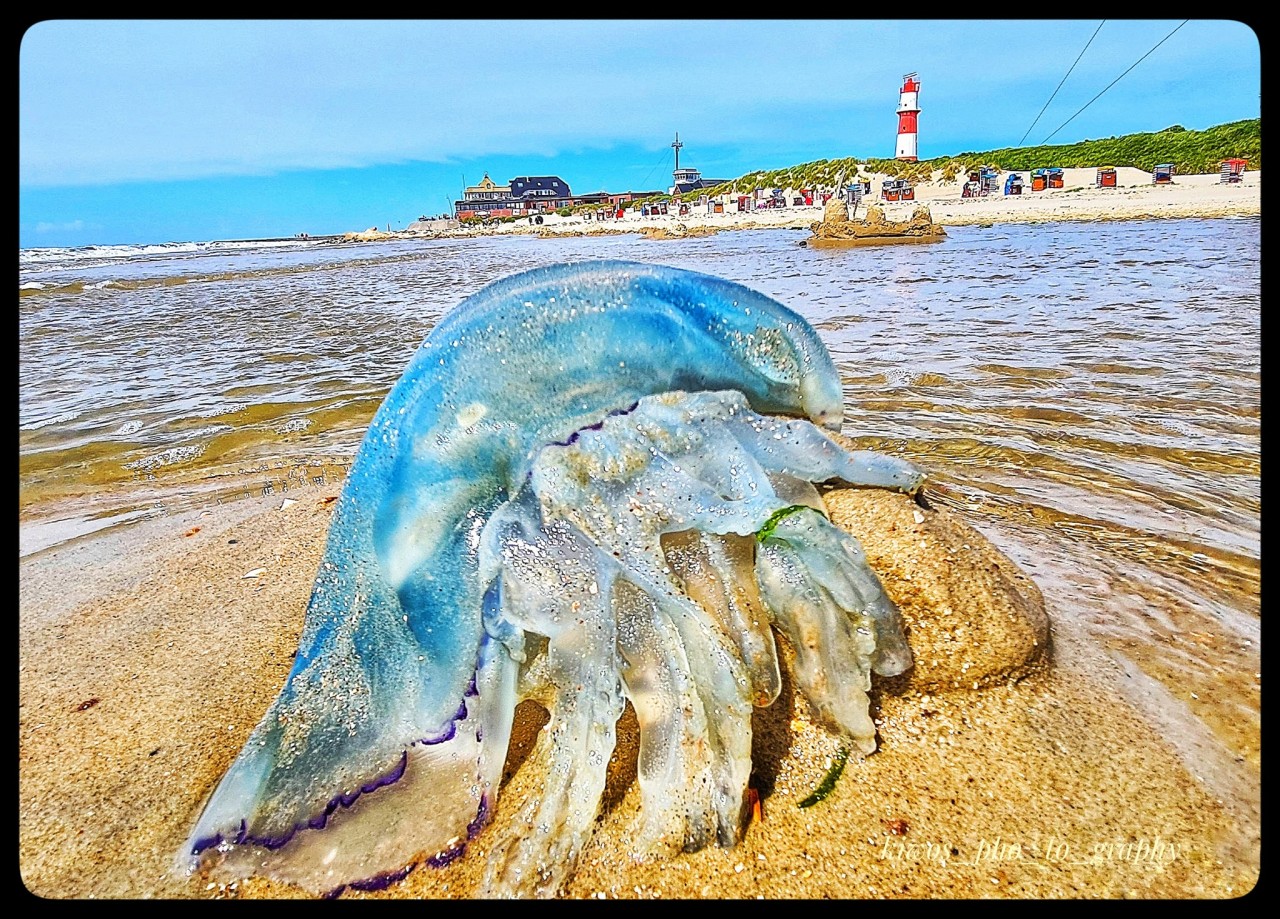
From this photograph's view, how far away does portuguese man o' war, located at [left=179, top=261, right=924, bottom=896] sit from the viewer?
4.82ft

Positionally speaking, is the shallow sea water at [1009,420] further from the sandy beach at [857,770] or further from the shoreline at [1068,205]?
the shoreline at [1068,205]

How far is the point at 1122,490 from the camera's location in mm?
2990

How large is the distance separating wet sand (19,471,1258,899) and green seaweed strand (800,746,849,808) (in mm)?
12

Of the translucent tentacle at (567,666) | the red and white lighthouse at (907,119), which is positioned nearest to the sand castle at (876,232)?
the translucent tentacle at (567,666)

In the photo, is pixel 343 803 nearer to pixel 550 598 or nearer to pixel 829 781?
pixel 550 598

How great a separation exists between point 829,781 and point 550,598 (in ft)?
2.59

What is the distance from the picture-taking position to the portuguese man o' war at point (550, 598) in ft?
4.82

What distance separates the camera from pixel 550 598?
57.3 inches

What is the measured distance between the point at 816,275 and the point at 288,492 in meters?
9.87

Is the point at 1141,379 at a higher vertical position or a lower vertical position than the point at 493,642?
lower

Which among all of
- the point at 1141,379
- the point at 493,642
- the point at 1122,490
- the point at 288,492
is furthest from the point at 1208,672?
the point at 288,492

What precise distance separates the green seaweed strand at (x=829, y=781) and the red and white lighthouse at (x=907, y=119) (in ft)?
177

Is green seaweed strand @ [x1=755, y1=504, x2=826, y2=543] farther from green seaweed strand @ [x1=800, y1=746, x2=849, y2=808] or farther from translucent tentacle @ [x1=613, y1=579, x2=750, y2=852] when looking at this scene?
green seaweed strand @ [x1=800, y1=746, x2=849, y2=808]
